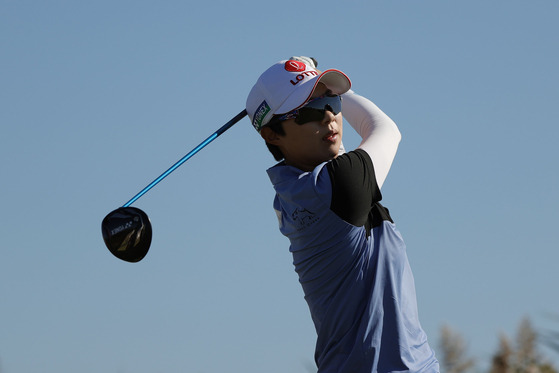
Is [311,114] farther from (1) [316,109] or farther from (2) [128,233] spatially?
(2) [128,233]

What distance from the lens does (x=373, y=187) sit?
148 inches

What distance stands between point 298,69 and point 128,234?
45.6 inches

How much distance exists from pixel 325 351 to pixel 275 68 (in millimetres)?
1427

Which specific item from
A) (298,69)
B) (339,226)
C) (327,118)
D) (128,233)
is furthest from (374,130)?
(128,233)

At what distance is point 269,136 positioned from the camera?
434 centimetres

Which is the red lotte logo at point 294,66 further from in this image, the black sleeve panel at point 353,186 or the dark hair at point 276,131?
the black sleeve panel at point 353,186

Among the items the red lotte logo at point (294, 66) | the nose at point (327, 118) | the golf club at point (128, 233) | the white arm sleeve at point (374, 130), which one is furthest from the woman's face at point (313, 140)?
the golf club at point (128, 233)

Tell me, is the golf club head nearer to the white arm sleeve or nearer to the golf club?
the golf club

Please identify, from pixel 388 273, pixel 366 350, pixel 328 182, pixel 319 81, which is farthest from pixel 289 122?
pixel 366 350

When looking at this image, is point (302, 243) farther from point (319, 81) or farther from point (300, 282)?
point (319, 81)

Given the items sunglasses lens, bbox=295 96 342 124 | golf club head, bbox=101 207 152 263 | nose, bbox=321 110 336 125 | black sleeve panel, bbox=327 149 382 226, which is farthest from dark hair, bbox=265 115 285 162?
golf club head, bbox=101 207 152 263

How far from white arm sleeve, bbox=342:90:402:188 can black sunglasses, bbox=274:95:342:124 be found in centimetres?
21

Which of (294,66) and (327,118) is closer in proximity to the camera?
(327,118)

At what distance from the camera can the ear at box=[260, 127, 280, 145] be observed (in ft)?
14.1
